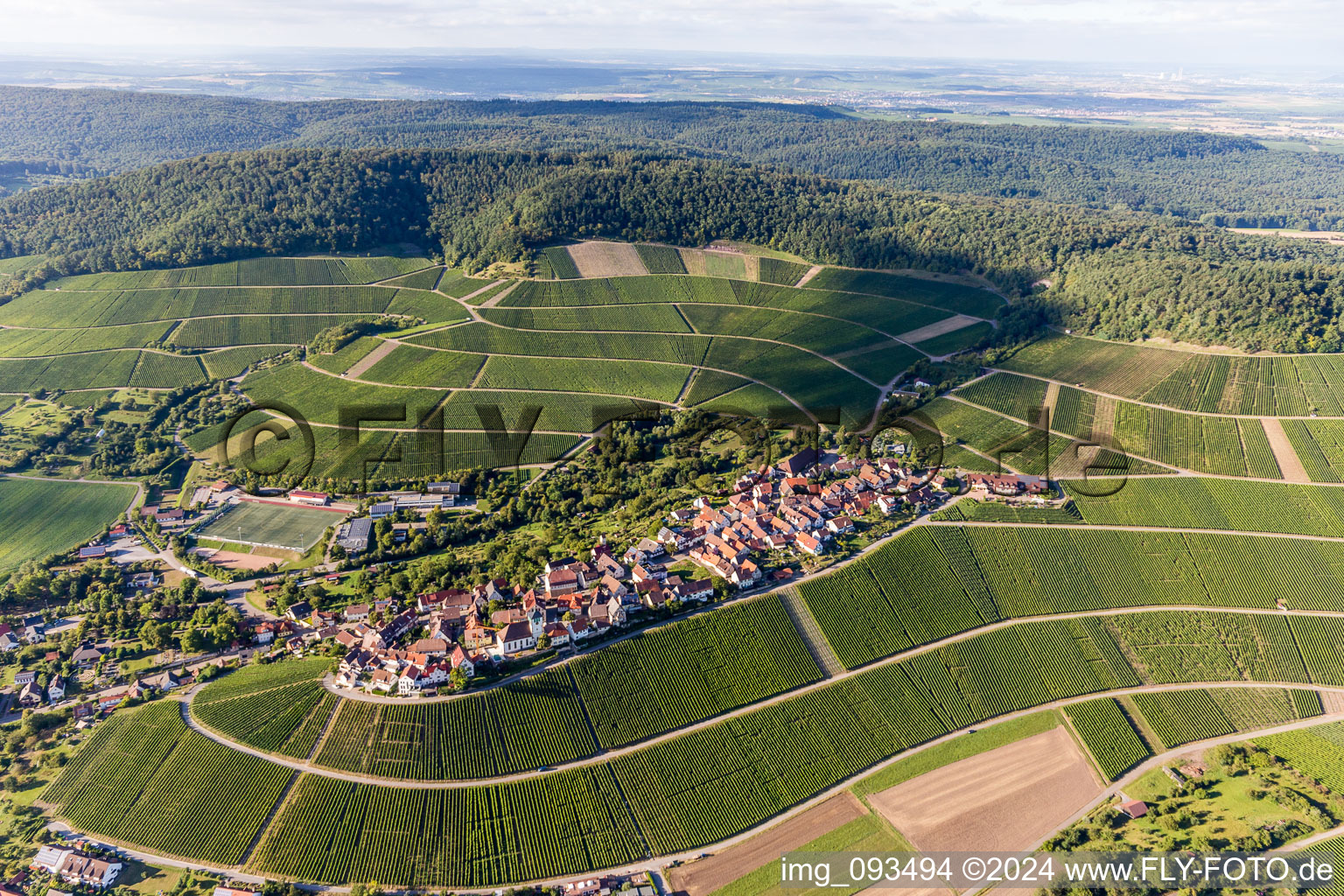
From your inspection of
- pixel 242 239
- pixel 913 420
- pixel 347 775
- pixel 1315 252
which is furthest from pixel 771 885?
pixel 1315 252

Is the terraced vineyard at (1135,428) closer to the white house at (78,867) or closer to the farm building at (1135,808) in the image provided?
the farm building at (1135,808)

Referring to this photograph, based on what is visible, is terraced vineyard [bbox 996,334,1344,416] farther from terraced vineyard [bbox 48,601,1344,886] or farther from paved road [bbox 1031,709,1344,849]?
paved road [bbox 1031,709,1344,849]

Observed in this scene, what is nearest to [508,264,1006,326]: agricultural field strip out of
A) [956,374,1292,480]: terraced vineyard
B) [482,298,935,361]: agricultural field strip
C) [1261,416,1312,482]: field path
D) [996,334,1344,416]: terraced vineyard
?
[482,298,935,361]: agricultural field strip

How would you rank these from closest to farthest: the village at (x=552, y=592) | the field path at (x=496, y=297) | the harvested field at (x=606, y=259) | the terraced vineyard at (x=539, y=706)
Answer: the terraced vineyard at (x=539, y=706) → the village at (x=552, y=592) → the field path at (x=496, y=297) → the harvested field at (x=606, y=259)

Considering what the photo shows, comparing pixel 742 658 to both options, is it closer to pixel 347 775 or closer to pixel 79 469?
pixel 347 775

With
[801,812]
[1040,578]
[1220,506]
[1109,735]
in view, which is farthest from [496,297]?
[1109,735]

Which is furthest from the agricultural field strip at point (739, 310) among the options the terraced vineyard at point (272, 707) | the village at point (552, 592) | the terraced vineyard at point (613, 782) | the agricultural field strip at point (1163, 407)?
the terraced vineyard at point (272, 707)
